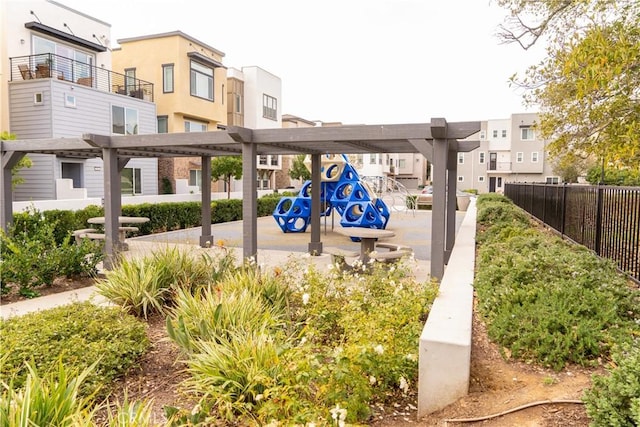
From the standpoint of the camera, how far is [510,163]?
55.8 meters

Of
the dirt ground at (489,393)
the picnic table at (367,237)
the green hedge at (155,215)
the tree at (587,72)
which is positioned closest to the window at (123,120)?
the green hedge at (155,215)

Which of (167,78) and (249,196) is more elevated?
(167,78)

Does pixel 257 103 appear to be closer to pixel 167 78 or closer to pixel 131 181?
pixel 167 78

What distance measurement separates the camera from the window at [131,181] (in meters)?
22.7

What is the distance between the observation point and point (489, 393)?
3.38 meters

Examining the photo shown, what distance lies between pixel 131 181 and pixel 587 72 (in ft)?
72.6

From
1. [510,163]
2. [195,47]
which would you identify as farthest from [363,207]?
[510,163]

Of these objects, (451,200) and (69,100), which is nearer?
(451,200)

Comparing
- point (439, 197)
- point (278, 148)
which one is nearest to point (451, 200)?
point (439, 197)

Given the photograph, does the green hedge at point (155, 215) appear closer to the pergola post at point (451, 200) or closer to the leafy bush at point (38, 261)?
the leafy bush at point (38, 261)

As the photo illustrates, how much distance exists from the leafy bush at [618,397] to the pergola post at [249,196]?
6.55 metres

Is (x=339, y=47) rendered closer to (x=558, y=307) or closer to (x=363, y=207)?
(x=363, y=207)

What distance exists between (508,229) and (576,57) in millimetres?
5221

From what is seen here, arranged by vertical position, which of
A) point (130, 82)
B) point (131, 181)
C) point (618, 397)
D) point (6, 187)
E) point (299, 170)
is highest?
point (130, 82)
